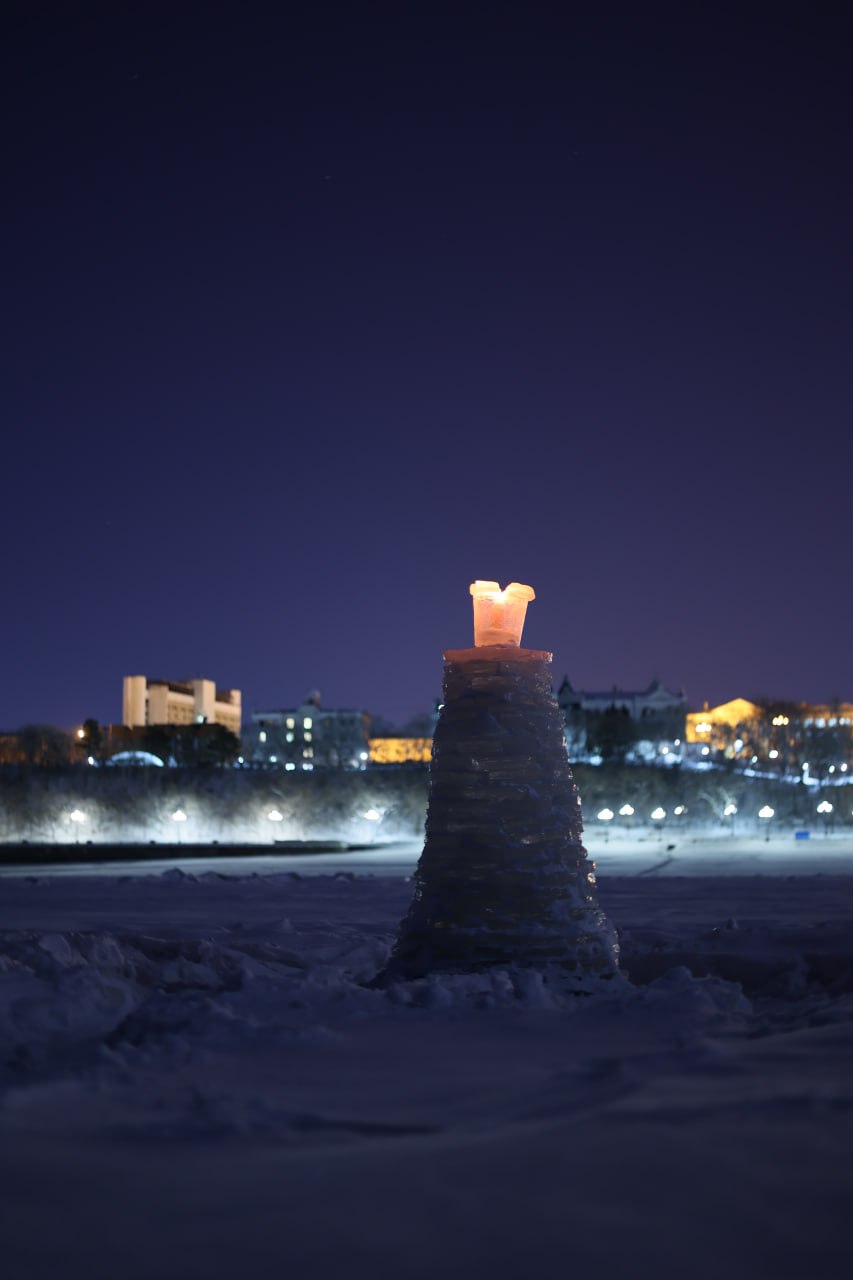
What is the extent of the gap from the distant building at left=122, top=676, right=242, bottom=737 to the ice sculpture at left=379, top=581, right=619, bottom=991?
119 m

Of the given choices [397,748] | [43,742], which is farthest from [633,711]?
[43,742]

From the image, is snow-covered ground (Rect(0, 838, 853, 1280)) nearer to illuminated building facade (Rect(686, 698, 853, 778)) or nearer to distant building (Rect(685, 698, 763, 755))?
illuminated building facade (Rect(686, 698, 853, 778))

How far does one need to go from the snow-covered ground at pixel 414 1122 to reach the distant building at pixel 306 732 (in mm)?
91195

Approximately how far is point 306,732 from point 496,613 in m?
134

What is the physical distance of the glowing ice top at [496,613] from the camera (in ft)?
32.9

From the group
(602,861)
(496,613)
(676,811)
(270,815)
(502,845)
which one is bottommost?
(676,811)

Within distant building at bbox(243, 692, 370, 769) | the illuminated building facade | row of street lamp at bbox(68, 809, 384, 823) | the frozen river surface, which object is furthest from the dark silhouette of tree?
the frozen river surface

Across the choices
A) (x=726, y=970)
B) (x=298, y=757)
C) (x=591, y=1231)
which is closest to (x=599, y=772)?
(x=726, y=970)

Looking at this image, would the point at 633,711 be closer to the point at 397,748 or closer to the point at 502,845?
the point at 397,748

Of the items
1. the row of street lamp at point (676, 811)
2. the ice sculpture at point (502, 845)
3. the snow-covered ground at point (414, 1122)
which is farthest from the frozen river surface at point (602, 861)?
the snow-covered ground at point (414, 1122)

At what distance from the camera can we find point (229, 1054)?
7270 mm

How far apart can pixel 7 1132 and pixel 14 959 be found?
4881 millimetres

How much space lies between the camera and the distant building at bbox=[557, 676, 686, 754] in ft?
332

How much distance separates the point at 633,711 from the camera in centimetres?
14038
